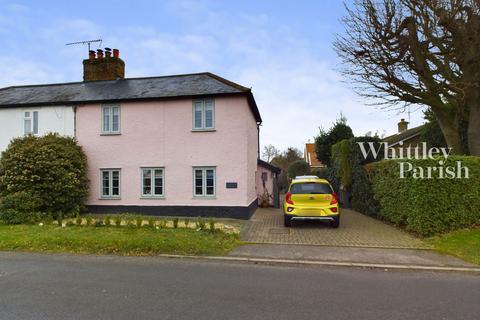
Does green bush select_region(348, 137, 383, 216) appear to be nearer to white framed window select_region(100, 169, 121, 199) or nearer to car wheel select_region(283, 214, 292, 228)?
car wheel select_region(283, 214, 292, 228)

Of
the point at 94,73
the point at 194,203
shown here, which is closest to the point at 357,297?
the point at 194,203

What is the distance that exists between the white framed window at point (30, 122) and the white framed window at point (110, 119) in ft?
11.5

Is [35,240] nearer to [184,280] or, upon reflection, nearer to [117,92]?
[184,280]

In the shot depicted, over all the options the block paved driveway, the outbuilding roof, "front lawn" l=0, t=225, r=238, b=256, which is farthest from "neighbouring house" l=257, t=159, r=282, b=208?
"front lawn" l=0, t=225, r=238, b=256

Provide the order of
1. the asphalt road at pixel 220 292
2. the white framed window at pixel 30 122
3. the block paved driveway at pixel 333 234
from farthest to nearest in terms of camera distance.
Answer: the white framed window at pixel 30 122, the block paved driveway at pixel 333 234, the asphalt road at pixel 220 292

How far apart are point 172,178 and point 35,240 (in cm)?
622

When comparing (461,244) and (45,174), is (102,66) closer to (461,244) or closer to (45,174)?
(45,174)

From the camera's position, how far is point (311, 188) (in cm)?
1145

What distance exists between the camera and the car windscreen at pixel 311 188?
1137cm

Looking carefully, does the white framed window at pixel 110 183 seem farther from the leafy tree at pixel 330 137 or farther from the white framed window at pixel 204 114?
the leafy tree at pixel 330 137

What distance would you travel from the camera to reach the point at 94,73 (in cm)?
1797

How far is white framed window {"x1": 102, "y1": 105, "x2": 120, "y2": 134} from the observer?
1516 cm

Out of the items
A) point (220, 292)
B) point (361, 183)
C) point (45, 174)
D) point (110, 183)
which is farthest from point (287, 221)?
point (45, 174)

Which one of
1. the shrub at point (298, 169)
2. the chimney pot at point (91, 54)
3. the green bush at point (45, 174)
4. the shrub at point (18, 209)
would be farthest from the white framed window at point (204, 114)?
the shrub at point (298, 169)
